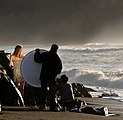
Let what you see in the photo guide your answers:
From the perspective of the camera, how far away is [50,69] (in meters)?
8.23

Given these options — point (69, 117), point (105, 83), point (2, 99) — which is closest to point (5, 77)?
point (2, 99)

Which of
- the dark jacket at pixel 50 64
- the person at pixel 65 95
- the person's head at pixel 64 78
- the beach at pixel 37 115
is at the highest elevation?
the dark jacket at pixel 50 64

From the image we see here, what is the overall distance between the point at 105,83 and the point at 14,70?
12918mm

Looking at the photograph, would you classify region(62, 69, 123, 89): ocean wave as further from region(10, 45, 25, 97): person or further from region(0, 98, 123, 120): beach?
region(0, 98, 123, 120): beach

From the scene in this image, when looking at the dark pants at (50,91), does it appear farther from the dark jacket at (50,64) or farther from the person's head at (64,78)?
the person's head at (64,78)

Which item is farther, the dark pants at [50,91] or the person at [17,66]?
the person at [17,66]

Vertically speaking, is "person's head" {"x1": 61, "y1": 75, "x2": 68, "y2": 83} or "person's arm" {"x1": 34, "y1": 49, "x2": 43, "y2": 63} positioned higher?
"person's arm" {"x1": 34, "y1": 49, "x2": 43, "y2": 63}

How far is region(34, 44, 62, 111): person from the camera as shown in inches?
323

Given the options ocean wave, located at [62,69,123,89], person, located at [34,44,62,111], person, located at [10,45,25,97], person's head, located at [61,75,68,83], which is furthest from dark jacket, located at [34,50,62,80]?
ocean wave, located at [62,69,123,89]

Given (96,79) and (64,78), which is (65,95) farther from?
(96,79)

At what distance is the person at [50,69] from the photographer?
323 inches

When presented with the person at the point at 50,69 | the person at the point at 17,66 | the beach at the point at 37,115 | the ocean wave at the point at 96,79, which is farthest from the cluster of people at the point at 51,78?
the ocean wave at the point at 96,79

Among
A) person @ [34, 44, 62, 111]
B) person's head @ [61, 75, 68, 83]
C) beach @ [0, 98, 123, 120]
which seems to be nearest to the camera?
beach @ [0, 98, 123, 120]

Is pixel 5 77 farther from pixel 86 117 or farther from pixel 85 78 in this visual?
pixel 85 78
